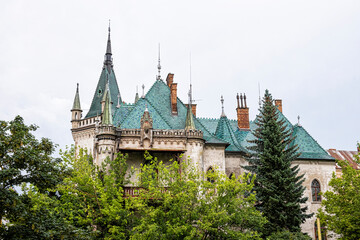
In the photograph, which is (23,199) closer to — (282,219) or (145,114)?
(145,114)

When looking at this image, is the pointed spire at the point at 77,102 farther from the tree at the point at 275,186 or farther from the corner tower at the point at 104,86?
the tree at the point at 275,186

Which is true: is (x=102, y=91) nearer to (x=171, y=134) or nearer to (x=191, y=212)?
(x=171, y=134)

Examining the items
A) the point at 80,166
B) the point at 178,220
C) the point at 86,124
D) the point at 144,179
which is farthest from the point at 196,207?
the point at 86,124

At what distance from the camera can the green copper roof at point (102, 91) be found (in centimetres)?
3788

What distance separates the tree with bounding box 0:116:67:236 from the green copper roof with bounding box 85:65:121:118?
16879 millimetres

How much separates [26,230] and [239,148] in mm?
20117

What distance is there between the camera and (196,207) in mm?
24188

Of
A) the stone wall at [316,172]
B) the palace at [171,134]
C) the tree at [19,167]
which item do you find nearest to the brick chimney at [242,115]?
the palace at [171,134]

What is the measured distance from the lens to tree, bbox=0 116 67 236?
16.5 metres

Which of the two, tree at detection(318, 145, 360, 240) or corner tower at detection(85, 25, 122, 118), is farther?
corner tower at detection(85, 25, 122, 118)

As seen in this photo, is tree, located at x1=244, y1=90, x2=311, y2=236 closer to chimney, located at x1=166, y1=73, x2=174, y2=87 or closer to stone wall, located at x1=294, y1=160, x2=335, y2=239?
stone wall, located at x1=294, y1=160, x2=335, y2=239

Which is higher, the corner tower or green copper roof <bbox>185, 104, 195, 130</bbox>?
the corner tower

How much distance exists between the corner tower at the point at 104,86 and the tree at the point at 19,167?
55.4 feet

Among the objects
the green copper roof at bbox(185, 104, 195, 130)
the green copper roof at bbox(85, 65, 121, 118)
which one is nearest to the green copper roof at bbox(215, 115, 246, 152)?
the green copper roof at bbox(185, 104, 195, 130)
